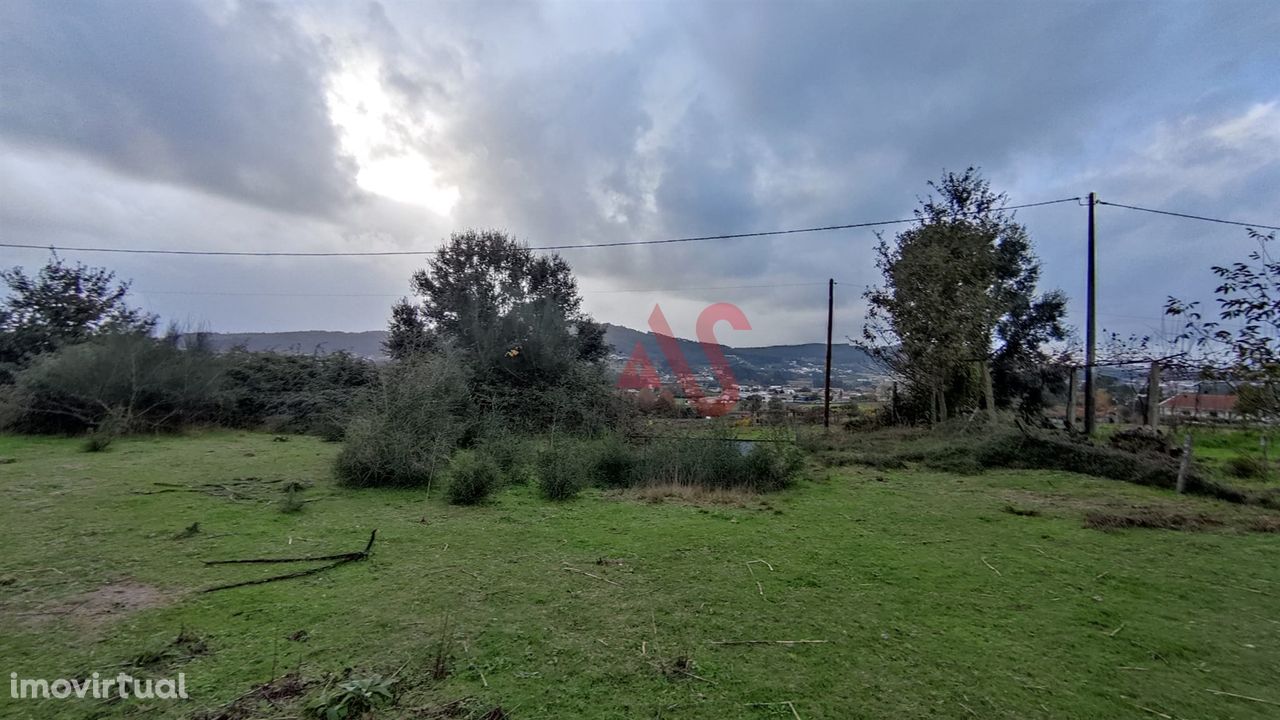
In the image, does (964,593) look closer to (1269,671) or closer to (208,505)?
(1269,671)

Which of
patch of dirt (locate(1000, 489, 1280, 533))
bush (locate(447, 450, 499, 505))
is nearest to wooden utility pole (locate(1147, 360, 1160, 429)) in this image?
patch of dirt (locate(1000, 489, 1280, 533))

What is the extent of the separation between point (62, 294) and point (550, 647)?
→ 18.8m

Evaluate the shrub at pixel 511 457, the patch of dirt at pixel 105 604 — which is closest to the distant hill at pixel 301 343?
the shrub at pixel 511 457

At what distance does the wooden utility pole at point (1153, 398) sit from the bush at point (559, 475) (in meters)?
8.29

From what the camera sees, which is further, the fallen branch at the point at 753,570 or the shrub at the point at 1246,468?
the shrub at the point at 1246,468

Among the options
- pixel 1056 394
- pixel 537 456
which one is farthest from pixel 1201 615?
pixel 1056 394

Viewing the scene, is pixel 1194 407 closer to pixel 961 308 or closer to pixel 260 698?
pixel 961 308

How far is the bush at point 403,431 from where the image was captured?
6273 mm

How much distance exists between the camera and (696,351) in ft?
43.3

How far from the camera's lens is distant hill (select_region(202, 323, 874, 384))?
13213mm

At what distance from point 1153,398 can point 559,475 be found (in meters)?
8.82

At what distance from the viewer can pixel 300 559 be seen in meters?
3.52

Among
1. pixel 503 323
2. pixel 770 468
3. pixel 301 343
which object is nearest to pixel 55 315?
pixel 301 343

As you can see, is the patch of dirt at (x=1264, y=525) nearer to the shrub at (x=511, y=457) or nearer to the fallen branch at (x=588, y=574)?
the fallen branch at (x=588, y=574)
